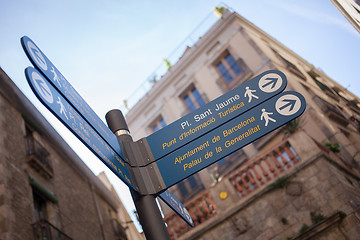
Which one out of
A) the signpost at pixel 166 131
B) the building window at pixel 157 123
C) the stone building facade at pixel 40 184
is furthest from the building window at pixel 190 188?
the signpost at pixel 166 131

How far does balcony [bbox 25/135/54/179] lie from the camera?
953cm

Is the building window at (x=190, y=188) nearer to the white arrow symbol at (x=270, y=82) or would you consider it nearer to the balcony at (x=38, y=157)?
the balcony at (x=38, y=157)

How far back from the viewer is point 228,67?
17594 millimetres

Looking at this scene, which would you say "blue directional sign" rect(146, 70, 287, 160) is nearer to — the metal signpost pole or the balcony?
the metal signpost pole

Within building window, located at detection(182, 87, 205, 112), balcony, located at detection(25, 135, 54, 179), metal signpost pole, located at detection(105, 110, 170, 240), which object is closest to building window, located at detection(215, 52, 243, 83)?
building window, located at detection(182, 87, 205, 112)

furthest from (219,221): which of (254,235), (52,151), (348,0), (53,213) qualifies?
(348,0)

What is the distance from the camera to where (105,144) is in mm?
3143

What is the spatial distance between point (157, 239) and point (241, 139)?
1.20 meters

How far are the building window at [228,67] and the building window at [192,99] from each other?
163 cm

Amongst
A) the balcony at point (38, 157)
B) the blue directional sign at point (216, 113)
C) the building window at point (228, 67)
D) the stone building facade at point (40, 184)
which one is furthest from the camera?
the building window at point (228, 67)

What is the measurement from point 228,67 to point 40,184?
11058 mm

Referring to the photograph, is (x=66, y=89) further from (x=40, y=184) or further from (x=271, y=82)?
(x=40, y=184)

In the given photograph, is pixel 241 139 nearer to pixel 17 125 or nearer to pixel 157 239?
pixel 157 239

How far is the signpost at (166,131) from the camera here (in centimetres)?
294
